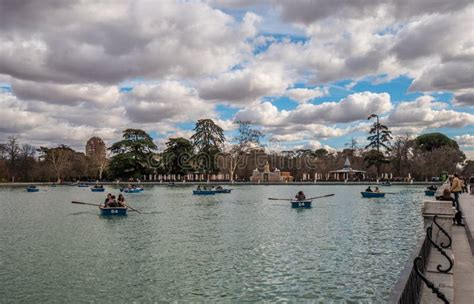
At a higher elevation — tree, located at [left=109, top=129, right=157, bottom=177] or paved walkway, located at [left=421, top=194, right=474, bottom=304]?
tree, located at [left=109, top=129, right=157, bottom=177]

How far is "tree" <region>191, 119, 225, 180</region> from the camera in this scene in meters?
102

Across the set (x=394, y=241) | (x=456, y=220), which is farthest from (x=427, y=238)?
(x=394, y=241)

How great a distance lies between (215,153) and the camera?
337ft

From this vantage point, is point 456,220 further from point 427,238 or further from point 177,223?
point 177,223

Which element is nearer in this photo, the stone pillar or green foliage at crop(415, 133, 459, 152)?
the stone pillar

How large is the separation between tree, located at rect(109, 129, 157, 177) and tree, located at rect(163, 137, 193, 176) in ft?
14.4

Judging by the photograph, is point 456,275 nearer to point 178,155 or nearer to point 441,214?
point 441,214

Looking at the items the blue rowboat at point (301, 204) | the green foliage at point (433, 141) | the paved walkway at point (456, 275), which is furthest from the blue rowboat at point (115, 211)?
the green foliage at point (433, 141)

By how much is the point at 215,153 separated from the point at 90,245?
83.5 meters

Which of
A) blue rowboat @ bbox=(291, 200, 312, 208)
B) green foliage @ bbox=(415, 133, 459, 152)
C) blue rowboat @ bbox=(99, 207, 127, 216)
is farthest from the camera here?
green foliage @ bbox=(415, 133, 459, 152)

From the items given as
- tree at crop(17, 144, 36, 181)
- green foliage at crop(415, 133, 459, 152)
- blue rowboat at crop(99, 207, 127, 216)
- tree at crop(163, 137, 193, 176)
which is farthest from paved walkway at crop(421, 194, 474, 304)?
tree at crop(17, 144, 36, 181)

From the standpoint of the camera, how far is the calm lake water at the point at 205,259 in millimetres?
11812

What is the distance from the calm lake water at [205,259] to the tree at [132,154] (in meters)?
74.6

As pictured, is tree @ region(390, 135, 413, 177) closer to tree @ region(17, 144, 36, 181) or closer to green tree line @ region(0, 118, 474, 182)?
green tree line @ region(0, 118, 474, 182)
